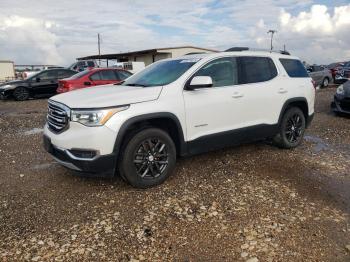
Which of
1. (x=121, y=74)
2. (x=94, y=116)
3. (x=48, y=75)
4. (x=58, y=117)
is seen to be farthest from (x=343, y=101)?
(x=48, y=75)

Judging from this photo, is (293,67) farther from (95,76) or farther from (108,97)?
(95,76)

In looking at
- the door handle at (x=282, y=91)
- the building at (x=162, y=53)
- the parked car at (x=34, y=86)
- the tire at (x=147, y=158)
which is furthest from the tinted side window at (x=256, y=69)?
the building at (x=162, y=53)

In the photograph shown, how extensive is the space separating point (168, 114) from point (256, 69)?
81.9 inches

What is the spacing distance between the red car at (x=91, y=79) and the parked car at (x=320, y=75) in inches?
470

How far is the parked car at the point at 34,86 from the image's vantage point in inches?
622

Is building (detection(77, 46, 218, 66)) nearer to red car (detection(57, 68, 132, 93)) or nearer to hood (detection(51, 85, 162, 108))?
red car (detection(57, 68, 132, 93))

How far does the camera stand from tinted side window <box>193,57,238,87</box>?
17.2 ft

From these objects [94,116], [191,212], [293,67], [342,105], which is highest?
[293,67]

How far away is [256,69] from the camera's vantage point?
5898 mm

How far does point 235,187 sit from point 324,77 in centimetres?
1881

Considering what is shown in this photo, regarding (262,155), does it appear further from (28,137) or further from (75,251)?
(28,137)

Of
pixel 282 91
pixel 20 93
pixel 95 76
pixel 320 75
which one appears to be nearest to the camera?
pixel 282 91

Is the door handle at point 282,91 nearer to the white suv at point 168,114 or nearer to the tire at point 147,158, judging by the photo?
the white suv at point 168,114

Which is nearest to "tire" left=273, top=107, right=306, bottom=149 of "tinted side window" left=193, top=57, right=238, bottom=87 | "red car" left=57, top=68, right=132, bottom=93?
"tinted side window" left=193, top=57, right=238, bottom=87
